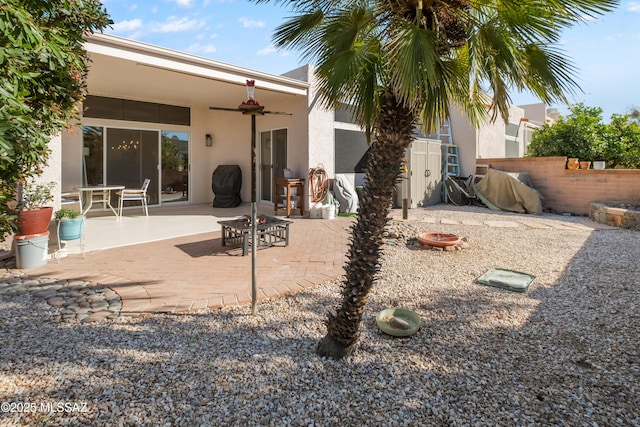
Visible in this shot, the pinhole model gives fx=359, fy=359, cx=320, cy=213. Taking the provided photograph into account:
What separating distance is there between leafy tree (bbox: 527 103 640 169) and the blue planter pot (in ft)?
44.2

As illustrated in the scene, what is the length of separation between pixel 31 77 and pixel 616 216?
430 inches

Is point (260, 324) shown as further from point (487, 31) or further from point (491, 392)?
point (487, 31)

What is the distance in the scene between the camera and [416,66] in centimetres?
229

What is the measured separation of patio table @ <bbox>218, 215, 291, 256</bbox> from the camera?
18.8 ft

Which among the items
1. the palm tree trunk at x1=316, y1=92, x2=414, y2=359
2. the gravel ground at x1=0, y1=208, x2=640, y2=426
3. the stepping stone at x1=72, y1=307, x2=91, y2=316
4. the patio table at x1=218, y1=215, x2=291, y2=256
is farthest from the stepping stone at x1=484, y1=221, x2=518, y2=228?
the stepping stone at x1=72, y1=307, x2=91, y2=316

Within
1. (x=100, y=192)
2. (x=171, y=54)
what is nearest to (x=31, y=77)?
(x=171, y=54)

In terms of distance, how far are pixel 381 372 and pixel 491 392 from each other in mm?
746

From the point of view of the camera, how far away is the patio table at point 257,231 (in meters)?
5.74

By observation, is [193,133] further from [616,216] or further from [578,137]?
[578,137]

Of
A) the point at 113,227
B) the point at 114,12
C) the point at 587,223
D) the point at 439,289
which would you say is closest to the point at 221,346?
the point at 439,289

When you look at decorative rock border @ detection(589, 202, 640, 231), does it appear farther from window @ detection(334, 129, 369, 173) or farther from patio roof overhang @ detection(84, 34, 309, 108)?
patio roof overhang @ detection(84, 34, 309, 108)

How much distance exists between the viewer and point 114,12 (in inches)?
149

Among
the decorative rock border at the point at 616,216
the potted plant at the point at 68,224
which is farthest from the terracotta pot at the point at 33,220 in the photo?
the decorative rock border at the point at 616,216

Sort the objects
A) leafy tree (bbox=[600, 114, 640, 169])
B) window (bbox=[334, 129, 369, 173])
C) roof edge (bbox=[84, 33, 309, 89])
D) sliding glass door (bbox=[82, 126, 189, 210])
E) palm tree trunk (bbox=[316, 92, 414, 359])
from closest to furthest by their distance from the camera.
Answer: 1. palm tree trunk (bbox=[316, 92, 414, 359])
2. roof edge (bbox=[84, 33, 309, 89])
3. sliding glass door (bbox=[82, 126, 189, 210])
4. window (bbox=[334, 129, 369, 173])
5. leafy tree (bbox=[600, 114, 640, 169])
